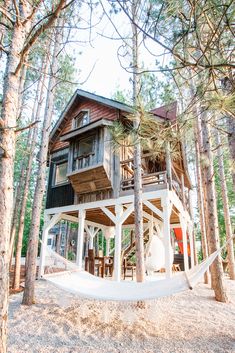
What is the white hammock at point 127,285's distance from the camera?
2338mm

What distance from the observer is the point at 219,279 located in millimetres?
4141

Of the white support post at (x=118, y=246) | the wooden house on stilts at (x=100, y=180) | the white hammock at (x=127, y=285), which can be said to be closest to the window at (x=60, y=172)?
the wooden house on stilts at (x=100, y=180)

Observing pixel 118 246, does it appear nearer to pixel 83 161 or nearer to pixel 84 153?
pixel 83 161

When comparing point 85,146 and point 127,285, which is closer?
point 127,285

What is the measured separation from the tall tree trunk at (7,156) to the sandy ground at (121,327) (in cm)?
136

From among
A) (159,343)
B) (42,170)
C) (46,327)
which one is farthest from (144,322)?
(42,170)

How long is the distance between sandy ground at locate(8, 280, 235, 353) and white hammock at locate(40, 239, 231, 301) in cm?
47

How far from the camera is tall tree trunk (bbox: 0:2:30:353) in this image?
139 cm

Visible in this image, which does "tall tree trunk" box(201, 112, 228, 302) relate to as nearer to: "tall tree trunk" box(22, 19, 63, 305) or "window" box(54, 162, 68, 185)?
"tall tree trunk" box(22, 19, 63, 305)

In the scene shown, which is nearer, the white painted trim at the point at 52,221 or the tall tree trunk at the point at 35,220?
the tall tree trunk at the point at 35,220

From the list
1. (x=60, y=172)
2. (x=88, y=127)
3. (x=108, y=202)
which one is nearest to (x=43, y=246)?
(x=108, y=202)

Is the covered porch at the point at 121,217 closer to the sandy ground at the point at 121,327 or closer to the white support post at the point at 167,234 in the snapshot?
the white support post at the point at 167,234

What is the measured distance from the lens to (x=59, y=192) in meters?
7.15

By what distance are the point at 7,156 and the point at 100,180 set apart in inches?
167
